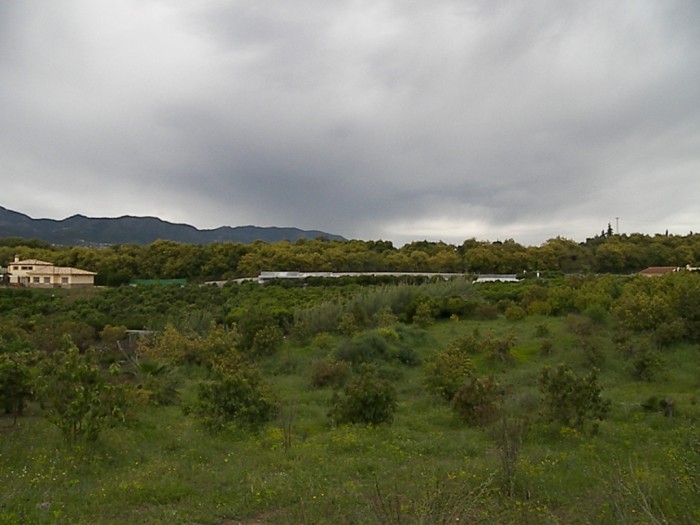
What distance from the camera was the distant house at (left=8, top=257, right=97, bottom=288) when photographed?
156 feet

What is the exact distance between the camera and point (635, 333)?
54.1 feet

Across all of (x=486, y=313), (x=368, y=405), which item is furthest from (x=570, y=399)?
(x=486, y=313)

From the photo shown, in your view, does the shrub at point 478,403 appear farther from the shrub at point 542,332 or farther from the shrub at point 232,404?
the shrub at point 542,332

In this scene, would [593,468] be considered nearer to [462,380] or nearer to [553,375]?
[553,375]

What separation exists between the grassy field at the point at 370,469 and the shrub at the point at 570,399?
0.19 meters

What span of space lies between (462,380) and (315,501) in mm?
6869

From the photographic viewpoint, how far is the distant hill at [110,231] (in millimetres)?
148750

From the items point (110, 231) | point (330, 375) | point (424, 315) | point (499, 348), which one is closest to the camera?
point (330, 375)

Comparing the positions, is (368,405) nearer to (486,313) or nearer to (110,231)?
(486,313)

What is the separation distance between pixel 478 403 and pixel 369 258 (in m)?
39.9

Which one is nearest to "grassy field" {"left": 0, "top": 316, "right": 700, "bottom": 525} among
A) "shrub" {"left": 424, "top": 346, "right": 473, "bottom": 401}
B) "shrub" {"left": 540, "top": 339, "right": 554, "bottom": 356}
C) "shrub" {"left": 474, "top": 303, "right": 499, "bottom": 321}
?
"shrub" {"left": 424, "top": 346, "right": 473, "bottom": 401}

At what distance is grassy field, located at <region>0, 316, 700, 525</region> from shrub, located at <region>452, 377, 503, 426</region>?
0.20m

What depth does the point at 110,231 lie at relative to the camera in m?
166

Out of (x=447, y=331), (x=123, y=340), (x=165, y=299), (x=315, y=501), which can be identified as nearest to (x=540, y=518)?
(x=315, y=501)
